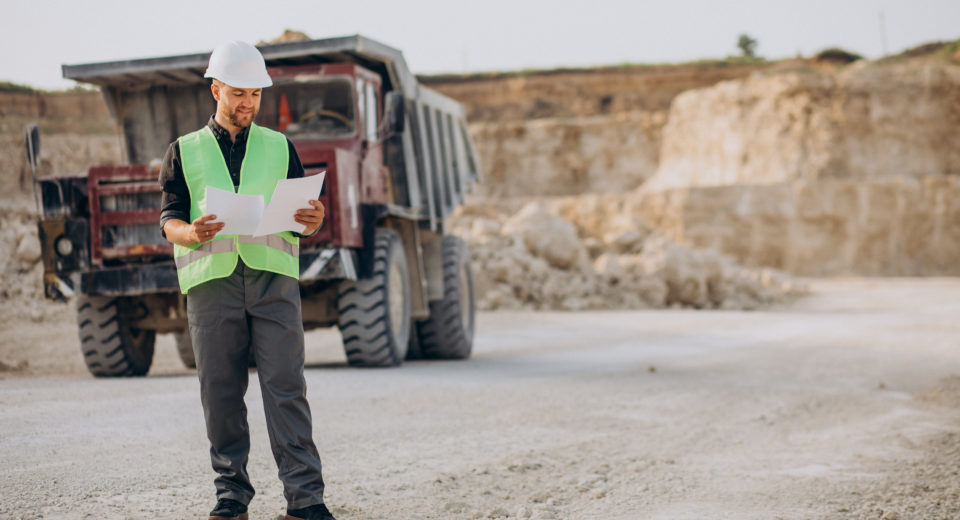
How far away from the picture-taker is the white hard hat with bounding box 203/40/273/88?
12.4 ft

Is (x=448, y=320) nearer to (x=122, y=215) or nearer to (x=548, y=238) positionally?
(x=122, y=215)

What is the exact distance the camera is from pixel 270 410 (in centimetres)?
381

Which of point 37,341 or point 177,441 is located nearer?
point 177,441

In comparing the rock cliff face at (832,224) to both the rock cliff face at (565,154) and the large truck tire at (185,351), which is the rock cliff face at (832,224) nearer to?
the rock cliff face at (565,154)

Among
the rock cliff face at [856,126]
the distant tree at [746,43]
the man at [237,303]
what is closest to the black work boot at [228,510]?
the man at [237,303]

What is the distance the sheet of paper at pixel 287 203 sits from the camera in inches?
145

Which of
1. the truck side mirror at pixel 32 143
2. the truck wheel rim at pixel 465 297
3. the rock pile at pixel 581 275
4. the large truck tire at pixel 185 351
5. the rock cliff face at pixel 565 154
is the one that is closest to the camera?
the truck side mirror at pixel 32 143

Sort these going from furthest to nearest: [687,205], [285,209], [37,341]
A: [687,205], [37,341], [285,209]

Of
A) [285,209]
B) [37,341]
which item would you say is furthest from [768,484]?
[37,341]

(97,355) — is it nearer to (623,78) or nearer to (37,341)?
(37,341)

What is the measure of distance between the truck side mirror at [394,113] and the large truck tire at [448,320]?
2504 millimetres

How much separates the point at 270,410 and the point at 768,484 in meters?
2.65

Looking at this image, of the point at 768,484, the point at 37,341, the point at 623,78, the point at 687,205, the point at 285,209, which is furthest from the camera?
the point at 623,78

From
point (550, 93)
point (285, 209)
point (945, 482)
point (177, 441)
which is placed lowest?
point (945, 482)
